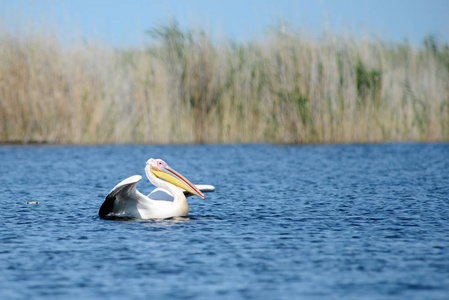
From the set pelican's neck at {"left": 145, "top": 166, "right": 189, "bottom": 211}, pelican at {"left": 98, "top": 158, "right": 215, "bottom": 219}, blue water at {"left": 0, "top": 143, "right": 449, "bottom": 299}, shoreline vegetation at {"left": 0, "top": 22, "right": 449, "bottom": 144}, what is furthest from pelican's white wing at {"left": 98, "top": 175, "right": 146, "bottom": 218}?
shoreline vegetation at {"left": 0, "top": 22, "right": 449, "bottom": 144}

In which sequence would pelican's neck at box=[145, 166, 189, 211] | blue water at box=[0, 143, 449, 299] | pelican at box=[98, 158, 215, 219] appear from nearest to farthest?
blue water at box=[0, 143, 449, 299] < pelican at box=[98, 158, 215, 219] < pelican's neck at box=[145, 166, 189, 211]

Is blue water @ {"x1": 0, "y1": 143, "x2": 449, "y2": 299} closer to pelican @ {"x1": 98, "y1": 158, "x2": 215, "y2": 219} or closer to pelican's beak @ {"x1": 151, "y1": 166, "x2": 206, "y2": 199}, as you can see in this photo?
pelican @ {"x1": 98, "y1": 158, "x2": 215, "y2": 219}

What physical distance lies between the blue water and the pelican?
0.42 ft

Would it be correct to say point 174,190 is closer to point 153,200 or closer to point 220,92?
point 153,200

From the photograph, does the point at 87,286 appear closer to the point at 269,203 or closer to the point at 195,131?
the point at 269,203

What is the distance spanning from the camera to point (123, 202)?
8.77 m

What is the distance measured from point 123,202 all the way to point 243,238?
168cm

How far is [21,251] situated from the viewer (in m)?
7.15

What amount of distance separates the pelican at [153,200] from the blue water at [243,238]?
129 mm

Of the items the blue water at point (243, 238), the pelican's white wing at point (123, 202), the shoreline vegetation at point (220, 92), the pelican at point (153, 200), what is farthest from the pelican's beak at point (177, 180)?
the shoreline vegetation at point (220, 92)

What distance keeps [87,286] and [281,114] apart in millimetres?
12898

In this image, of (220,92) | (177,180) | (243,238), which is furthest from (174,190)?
(220,92)

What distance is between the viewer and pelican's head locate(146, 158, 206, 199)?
9.32 metres

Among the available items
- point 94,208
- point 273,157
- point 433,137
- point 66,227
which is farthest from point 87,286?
point 433,137
